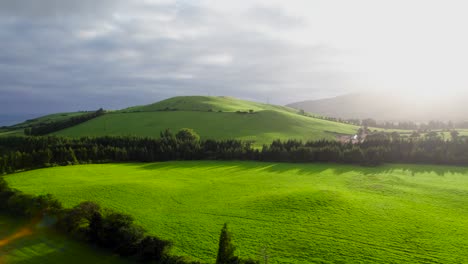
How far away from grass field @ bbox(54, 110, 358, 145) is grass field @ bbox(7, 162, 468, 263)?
202 ft

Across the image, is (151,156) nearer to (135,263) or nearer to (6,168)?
(6,168)

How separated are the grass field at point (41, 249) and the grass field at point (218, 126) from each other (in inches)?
4008

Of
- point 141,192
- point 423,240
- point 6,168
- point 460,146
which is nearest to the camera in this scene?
point 423,240

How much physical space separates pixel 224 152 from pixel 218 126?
5454cm

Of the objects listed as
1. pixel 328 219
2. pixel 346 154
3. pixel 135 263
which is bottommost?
pixel 135 263

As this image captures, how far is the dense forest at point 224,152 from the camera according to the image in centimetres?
10081

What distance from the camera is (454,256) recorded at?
39875mm

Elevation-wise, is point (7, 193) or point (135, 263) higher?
point (7, 193)

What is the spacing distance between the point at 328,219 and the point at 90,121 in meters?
173

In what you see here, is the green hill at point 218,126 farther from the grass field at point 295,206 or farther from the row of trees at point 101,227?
the row of trees at point 101,227

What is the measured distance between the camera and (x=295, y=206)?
2233 inches

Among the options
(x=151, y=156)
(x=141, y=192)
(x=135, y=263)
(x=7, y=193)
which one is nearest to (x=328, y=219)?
(x=135, y=263)

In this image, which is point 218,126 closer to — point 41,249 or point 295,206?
point 295,206

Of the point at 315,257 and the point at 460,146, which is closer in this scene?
the point at 315,257
